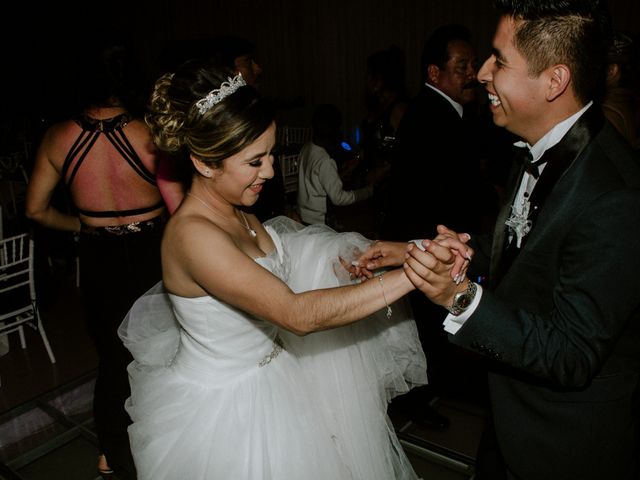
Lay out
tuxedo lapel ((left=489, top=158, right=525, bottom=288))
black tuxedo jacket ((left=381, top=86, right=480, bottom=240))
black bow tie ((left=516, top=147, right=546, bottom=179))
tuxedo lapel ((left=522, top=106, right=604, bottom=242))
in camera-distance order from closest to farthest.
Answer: tuxedo lapel ((left=522, top=106, right=604, bottom=242)) < black bow tie ((left=516, top=147, right=546, bottom=179)) < tuxedo lapel ((left=489, top=158, right=525, bottom=288)) < black tuxedo jacket ((left=381, top=86, right=480, bottom=240))

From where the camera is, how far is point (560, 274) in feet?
4.20

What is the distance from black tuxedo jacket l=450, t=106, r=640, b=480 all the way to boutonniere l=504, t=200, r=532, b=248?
0.03 metres

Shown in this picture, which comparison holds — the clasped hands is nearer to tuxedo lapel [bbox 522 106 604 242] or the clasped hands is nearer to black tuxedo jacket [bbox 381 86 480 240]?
tuxedo lapel [bbox 522 106 604 242]

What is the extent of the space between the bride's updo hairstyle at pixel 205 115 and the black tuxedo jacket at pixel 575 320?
32.2 inches

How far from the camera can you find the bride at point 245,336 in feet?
4.86

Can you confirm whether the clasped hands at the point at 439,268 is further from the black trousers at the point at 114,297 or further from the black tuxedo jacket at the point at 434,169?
the black trousers at the point at 114,297

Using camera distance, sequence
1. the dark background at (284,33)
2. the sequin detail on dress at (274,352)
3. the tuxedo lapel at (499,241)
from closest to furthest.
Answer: the tuxedo lapel at (499,241)
the sequin detail on dress at (274,352)
the dark background at (284,33)

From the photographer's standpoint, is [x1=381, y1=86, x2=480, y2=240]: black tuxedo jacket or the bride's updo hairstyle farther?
[x1=381, y1=86, x2=480, y2=240]: black tuxedo jacket

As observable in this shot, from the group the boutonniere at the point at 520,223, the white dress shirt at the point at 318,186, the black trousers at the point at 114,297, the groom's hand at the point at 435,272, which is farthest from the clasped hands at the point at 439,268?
the white dress shirt at the point at 318,186

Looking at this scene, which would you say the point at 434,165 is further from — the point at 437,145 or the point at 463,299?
the point at 463,299

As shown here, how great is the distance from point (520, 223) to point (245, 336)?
914 millimetres

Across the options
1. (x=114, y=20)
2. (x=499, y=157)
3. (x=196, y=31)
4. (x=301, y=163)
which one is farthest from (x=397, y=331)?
(x=114, y=20)

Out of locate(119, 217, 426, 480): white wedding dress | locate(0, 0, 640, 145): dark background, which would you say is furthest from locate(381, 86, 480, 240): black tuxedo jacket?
locate(0, 0, 640, 145): dark background

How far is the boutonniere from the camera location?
4.57 feet
